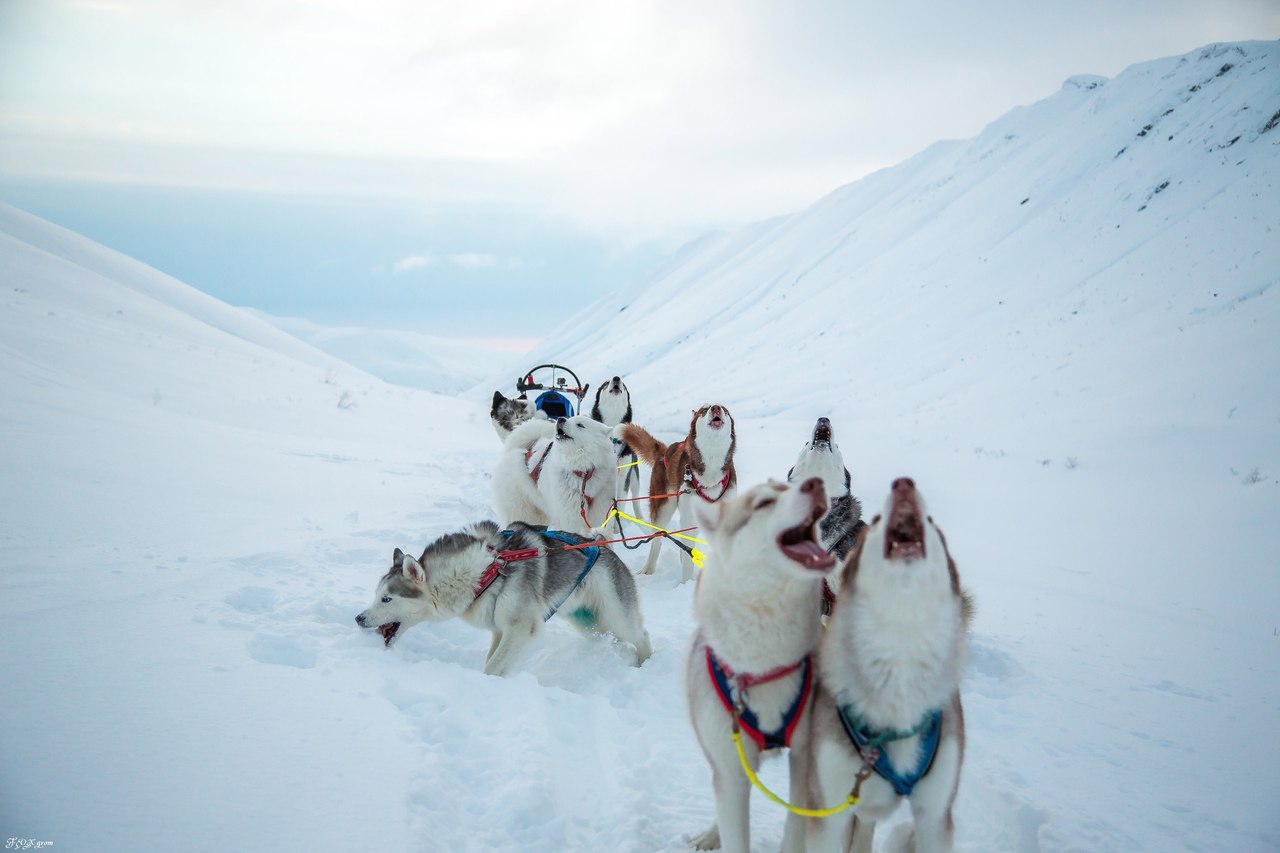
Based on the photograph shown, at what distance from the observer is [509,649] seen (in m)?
4.47

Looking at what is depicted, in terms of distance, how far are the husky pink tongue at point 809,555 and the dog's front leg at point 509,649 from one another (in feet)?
9.11

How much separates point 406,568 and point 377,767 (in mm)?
1642

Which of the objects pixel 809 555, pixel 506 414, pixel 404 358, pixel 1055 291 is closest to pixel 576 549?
pixel 809 555

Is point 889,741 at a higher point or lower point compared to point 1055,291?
lower

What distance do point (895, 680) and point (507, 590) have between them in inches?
121

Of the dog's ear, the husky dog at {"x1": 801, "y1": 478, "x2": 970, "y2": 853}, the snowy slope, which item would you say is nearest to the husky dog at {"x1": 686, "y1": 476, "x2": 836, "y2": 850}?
the husky dog at {"x1": 801, "y1": 478, "x2": 970, "y2": 853}

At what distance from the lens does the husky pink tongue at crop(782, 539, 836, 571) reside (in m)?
2.24

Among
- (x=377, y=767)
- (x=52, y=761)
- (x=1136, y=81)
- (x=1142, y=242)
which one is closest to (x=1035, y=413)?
(x=377, y=767)

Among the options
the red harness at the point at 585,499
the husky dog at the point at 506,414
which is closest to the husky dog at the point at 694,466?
the red harness at the point at 585,499

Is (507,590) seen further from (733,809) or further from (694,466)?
(694,466)

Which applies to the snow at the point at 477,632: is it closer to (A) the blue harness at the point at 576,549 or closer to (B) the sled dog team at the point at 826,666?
(A) the blue harness at the point at 576,549

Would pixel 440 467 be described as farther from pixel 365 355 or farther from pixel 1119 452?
pixel 365 355

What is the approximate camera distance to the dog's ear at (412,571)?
4488 mm

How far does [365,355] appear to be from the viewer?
145625 millimetres
